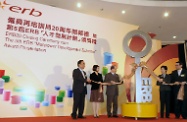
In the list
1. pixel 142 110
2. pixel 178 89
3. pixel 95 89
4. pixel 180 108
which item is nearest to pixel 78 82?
pixel 95 89

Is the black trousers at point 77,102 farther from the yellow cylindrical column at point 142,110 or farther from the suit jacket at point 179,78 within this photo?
the suit jacket at point 179,78

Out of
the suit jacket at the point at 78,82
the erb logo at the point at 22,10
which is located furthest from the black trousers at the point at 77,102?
the erb logo at the point at 22,10

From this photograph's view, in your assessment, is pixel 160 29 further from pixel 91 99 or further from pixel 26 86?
pixel 26 86

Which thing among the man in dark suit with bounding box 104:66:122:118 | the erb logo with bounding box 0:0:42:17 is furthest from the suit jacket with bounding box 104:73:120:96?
the erb logo with bounding box 0:0:42:17

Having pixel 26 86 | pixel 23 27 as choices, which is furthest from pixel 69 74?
pixel 23 27

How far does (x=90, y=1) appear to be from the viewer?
22.3ft

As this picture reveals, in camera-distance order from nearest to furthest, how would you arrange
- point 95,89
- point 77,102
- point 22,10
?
point 77,102 < point 22,10 < point 95,89

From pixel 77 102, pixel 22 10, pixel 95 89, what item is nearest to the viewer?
pixel 77 102

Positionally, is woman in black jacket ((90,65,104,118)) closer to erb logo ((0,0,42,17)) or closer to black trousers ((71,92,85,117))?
black trousers ((71,92,85,117))

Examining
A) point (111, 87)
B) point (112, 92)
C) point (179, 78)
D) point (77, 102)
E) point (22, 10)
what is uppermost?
point (22, 10)

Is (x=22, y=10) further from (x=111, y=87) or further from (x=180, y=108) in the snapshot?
(x=180, y=108)

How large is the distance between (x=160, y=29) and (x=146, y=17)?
130 centimetres

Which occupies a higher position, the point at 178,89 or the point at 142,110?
the point at 178,89

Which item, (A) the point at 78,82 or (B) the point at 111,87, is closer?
(A) the point at 78,82
